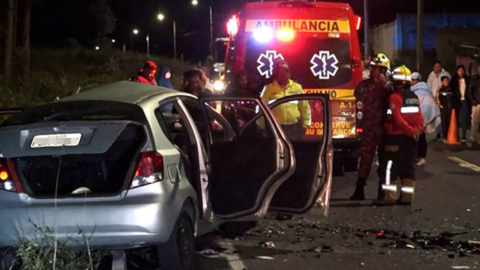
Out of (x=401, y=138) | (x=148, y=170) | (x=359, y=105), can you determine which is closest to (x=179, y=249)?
(x=148, y=170)

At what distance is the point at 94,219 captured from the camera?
6.07 meters

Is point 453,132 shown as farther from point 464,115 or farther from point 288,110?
point 288,110

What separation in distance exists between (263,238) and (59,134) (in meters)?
2.94

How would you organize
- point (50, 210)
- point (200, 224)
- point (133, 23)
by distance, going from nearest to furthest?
point (50, 210)
point (200, 224)
point (133, 23)

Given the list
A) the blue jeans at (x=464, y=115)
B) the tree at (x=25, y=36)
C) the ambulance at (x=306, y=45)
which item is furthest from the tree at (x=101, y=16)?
the ambulance at (x=306, y=45)

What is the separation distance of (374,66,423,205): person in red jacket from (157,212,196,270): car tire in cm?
422

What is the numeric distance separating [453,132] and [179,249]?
1235cm

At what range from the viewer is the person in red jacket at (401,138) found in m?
10.3

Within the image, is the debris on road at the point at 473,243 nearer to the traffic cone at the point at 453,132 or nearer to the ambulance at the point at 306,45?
the ambulance at the point at 306,45

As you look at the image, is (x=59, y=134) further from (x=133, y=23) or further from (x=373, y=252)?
(x=133, y=23)

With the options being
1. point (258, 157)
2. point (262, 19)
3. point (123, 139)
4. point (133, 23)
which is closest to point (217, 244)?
point (258, 157)

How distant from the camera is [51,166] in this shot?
6.32m

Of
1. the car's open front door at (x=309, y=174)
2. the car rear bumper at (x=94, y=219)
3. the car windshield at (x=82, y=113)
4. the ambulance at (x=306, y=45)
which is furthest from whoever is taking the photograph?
the ambulance at (x=306, y=45)

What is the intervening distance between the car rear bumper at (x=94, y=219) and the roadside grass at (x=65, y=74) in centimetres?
1212
